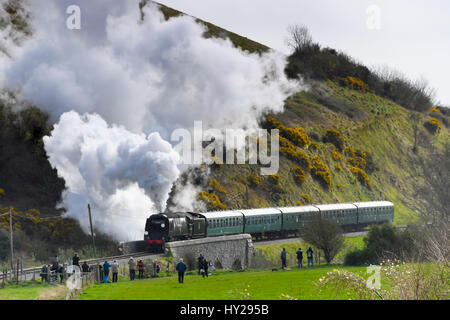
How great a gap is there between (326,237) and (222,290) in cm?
1802

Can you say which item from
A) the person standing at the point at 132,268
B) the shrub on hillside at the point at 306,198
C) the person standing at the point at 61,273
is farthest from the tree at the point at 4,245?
the shrub on hillside at the point at 306,198

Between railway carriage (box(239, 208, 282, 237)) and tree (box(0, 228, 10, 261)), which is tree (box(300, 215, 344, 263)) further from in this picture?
tree (box(0, 228, 10, 261))

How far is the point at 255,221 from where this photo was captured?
5303 cm

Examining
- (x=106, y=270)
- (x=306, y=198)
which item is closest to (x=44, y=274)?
(x=106, y=270)

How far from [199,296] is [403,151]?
8154cm

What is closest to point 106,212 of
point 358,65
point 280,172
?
point 280,172

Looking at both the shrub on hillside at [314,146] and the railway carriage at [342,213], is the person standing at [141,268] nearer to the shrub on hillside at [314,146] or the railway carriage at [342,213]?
the railway carriage at [342,213]

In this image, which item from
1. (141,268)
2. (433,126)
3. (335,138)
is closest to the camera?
(141,268)

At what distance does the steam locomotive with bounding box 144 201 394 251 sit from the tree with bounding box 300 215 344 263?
3.67 meters

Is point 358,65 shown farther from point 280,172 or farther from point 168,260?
point 168,260

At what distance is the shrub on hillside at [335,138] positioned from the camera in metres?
92.6

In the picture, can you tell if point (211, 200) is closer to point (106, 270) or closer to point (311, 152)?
point (311, 152)

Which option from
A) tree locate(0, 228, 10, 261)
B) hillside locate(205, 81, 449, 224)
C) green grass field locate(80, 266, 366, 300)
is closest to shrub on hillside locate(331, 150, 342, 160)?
hillside locate(205, 81, 449, 224)
